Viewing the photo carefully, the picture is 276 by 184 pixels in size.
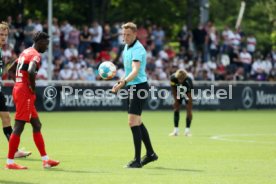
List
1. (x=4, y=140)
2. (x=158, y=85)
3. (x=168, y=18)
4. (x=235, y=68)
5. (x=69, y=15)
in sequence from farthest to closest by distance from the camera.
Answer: (x=168, y=18) < (x=69, y=15) < (x=235, y=68) < (x=158, y=85) < (x=4, y=140)

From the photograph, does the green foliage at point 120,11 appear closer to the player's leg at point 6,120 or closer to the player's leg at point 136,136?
the player's leg at point 6,120

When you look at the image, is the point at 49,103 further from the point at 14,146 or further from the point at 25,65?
the point at 14,146

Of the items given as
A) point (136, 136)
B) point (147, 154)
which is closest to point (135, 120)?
point (136, 136)

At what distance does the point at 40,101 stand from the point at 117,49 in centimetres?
612

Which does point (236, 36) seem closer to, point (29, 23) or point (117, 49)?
point (117, 49)

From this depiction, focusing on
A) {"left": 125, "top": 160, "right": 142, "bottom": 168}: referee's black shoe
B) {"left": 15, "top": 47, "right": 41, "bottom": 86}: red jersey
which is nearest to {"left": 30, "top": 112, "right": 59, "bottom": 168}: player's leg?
{"left": 15, "top": 47, "right": 41, "bottom": 86}: red jersey

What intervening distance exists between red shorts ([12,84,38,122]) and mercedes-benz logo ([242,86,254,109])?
28.3 meters

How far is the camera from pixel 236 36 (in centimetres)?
4431

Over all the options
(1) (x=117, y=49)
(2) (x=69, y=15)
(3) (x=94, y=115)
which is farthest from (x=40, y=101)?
(2) (x=69, y=15)

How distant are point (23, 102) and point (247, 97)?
94.2ft

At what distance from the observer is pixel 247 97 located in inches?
1625

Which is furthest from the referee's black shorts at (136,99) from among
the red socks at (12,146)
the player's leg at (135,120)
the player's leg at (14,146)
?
the red socks at (12,146)

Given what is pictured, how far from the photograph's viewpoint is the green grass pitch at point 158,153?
12312mm

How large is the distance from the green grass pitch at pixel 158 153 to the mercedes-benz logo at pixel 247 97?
39.2 ft
